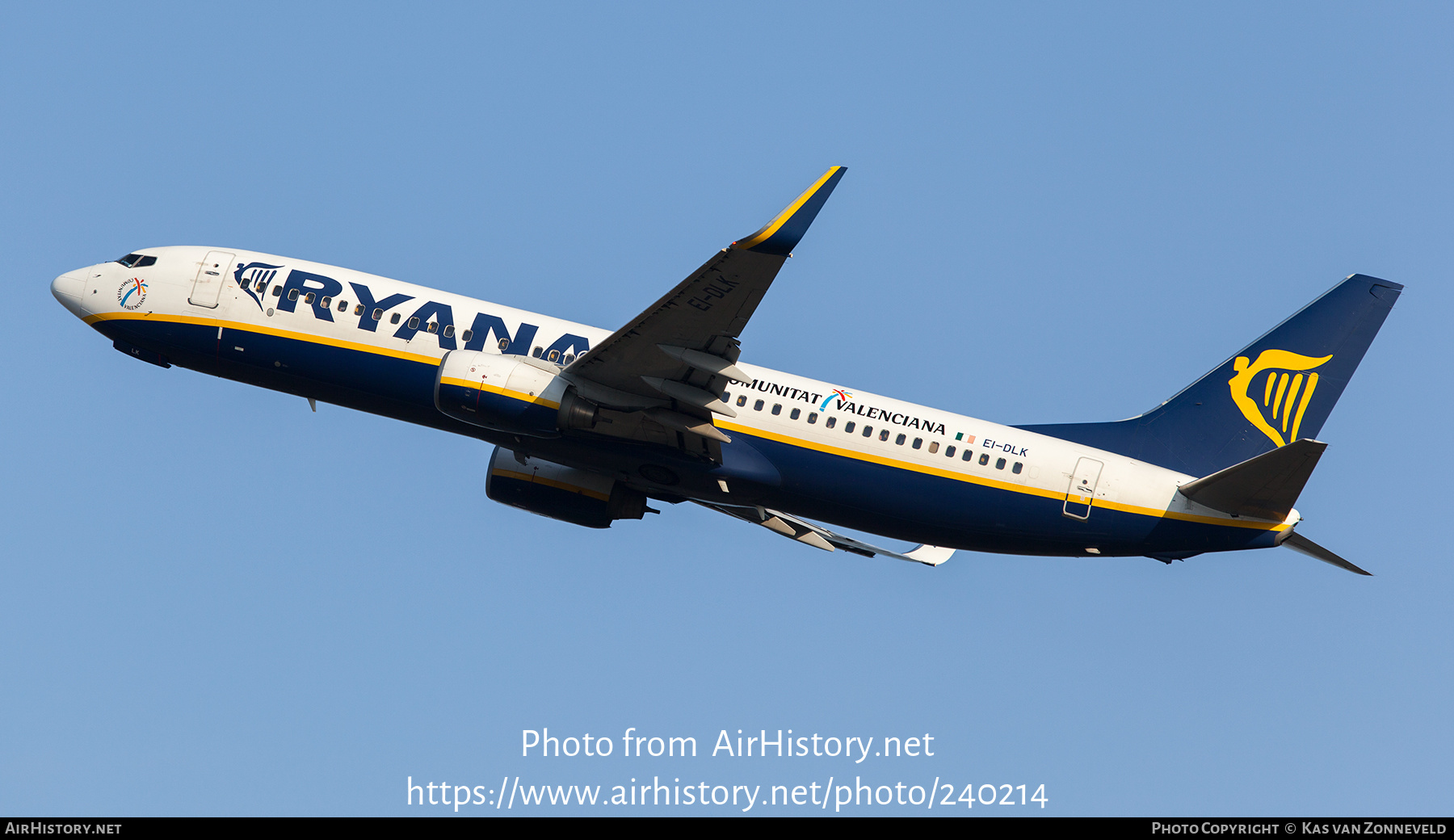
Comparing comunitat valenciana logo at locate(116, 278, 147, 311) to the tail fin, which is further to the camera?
comunitat valenciana logo at locate(116, 278, 147, 311)

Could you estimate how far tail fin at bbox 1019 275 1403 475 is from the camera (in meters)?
35.5

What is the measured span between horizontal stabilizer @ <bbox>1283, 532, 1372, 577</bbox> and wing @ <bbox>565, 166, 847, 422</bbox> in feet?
44.8

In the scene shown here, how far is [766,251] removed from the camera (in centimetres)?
2864

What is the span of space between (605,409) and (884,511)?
7.21 m

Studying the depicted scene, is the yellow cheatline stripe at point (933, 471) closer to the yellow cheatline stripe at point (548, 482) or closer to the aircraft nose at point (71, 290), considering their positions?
the yellow cheatline stripe at point (548, 482)

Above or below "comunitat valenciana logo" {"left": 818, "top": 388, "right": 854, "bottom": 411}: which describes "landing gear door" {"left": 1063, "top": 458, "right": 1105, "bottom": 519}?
below

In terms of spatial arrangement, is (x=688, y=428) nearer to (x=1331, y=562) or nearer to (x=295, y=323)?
(x=295, y=323)

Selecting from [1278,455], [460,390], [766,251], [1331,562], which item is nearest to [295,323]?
[460,390]

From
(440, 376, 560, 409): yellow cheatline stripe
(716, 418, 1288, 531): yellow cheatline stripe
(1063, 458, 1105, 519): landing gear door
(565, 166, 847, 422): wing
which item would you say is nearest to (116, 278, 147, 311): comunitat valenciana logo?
(440, 376, 560, 409): yellow cheatline stripe

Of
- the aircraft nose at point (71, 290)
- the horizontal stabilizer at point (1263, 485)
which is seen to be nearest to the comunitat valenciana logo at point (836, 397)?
the horizontal stabilizer at point (1263, 485)

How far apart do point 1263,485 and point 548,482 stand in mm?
18135

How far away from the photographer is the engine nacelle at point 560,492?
123 ft

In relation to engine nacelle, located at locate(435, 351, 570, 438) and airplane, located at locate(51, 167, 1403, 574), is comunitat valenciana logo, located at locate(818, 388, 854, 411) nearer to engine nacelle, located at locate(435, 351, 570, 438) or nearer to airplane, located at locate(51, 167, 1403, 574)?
airplane, located at locate(51, 167, 1403, 574)

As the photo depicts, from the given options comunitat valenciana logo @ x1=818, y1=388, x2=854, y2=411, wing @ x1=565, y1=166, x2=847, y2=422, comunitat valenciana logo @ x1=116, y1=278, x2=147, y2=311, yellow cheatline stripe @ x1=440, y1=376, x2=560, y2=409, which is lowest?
yellow cheatline stripe @ x1=440, y1=376, x2=560, y2=409
